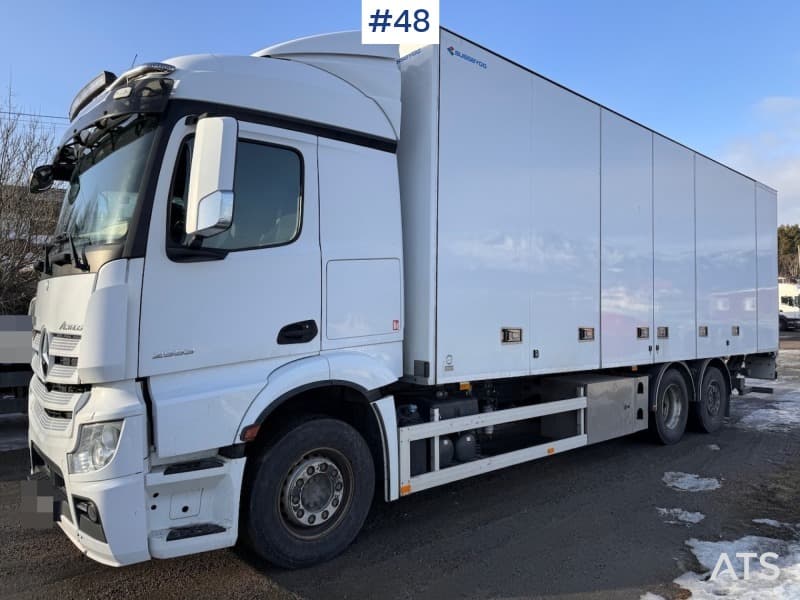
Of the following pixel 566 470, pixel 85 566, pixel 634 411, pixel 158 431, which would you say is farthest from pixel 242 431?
pixel 634 411

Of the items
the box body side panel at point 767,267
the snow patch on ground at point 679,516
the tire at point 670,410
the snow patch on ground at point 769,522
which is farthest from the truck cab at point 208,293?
the box body side panel at point 767,267

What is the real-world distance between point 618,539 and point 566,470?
1.95 meters

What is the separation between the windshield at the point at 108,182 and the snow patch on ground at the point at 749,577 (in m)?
4.22

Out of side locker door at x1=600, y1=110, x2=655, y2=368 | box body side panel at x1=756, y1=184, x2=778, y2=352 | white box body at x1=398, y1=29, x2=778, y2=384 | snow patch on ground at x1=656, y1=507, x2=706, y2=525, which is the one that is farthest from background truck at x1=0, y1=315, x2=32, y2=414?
box body side panel at x1=756, y1=184, x2=778, y2=352

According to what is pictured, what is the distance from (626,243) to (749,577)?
12.5 feet

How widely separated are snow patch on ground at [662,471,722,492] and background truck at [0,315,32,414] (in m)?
7.59

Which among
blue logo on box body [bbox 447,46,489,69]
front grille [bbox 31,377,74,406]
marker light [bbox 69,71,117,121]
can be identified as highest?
blue logo on box body [bbox 447,46,489,69]

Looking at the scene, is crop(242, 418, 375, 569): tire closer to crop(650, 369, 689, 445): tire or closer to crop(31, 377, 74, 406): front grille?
crop(31, 377, 74, 406): front grille

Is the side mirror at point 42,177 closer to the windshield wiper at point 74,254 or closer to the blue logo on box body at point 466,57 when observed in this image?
the windshield wiper at point 74,254

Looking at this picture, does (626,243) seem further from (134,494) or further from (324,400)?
(134,494)

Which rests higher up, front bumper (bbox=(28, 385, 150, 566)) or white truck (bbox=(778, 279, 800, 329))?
white truck (bbox=(778, 279, 800, 329))

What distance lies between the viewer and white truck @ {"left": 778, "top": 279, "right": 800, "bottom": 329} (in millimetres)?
40500

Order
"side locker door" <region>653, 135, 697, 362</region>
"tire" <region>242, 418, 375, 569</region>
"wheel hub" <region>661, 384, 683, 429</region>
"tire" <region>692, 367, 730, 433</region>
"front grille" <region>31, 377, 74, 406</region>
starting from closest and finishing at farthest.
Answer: "front grille" <region>31, 377, 74, 406</region>
"tire" <region>242, 418, 375, 569</region>
"side locker door" <region>653, 135, 697, 362</region>
"wheel hub" <region>661, 384, 683, 429</region>
"tire" <region>692, 367, 730, 433</region>

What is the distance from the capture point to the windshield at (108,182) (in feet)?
10.8
